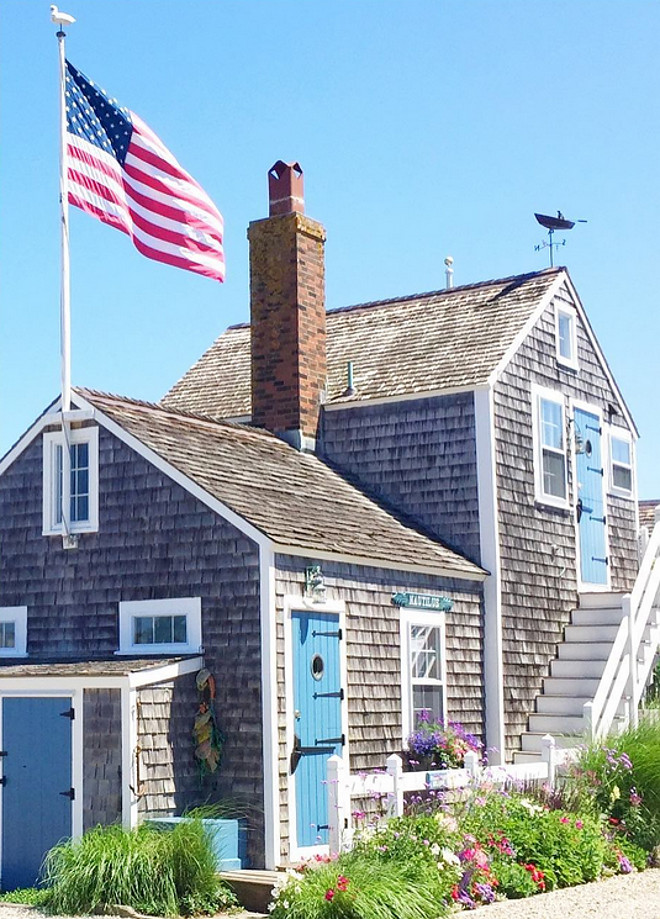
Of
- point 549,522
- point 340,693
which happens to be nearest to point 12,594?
point 340,693

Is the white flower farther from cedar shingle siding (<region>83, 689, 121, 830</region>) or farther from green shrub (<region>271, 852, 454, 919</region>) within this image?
cedar shingle siding (<region>83, 689, 121, 830</region>)

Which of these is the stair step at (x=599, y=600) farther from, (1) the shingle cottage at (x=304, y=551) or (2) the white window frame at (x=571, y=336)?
(2) the white window frame at (x=571, y=336)

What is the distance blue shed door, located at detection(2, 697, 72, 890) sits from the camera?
45.4ft

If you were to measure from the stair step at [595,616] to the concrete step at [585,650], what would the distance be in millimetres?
427

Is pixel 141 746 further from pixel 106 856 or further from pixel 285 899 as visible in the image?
pixel 285 899

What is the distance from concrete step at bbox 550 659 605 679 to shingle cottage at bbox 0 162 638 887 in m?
0.05

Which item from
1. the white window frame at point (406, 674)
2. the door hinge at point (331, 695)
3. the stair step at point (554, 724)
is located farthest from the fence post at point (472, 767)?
the stair step at point (554, 724)

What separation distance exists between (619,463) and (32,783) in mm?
11138

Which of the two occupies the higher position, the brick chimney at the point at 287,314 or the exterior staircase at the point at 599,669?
the brick chimney at the point at 287,314

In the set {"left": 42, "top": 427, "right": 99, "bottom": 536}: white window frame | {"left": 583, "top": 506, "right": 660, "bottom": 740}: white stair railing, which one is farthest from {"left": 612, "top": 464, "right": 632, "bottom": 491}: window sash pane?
{"left": 42, "top": 427, "right": 99, "bottom": 536}: white window frame

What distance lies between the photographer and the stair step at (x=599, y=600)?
19906mm

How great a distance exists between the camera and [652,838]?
582 inches

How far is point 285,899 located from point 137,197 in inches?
330

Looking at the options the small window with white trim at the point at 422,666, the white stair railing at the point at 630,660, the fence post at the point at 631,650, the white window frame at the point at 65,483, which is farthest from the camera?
the fence post at the point at 631,650
